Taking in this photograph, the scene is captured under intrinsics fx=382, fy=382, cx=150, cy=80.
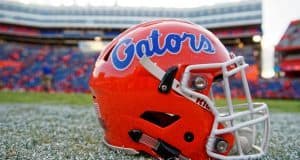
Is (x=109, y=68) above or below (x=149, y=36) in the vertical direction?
below

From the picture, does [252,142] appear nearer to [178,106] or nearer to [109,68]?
[178,106]

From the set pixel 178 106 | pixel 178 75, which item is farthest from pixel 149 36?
pixel 178 106

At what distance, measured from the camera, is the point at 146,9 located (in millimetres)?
38750

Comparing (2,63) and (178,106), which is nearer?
(178,106)

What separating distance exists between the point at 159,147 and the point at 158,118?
0.17m

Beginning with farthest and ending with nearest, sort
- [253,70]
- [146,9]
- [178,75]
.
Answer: [146,9] < [253,70] < [178,75]

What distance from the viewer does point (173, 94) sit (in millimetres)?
2037

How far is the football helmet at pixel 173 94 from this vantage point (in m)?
2.03

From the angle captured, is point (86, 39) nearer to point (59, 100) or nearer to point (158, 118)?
point (59, 100)

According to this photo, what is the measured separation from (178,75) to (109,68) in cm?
46

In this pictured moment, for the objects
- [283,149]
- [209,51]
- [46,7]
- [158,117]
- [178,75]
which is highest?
[46,7]

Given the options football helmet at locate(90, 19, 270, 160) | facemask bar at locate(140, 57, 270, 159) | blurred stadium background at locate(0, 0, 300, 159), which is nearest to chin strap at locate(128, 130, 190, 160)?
football helmet at locate(90, 19, 270, 160)

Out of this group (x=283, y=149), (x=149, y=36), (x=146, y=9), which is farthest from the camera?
(x=146, y=9)

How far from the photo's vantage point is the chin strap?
2.07 meters
